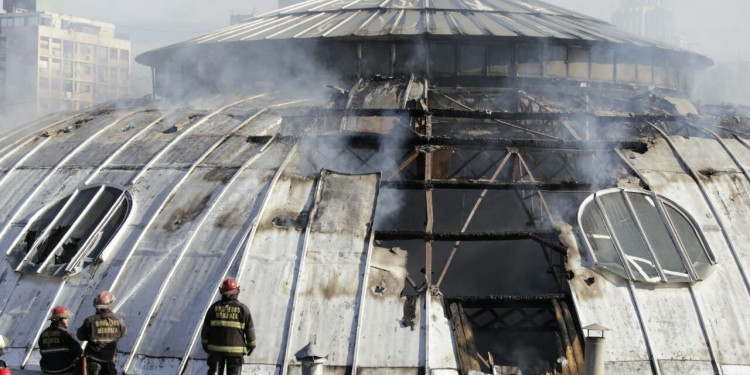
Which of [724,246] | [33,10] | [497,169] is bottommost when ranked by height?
[724,246]

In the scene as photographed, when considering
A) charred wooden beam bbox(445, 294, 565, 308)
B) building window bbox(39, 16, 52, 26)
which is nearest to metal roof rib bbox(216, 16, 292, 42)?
charred wooden beam bbox(445, 294, 565, 308)

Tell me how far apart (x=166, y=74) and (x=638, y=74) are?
566 inches

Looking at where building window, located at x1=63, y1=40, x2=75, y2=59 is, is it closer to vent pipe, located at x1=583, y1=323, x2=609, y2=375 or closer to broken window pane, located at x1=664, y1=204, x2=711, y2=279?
broken window pane, located at x1=664, y1=204, x2=711, y2=279

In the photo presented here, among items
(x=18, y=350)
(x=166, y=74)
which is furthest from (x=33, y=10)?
(x=18, y=350)

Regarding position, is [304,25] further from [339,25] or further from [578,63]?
[578,63]

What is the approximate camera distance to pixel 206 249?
1616 centimetres

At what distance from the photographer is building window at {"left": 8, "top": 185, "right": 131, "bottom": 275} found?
55.0 feet

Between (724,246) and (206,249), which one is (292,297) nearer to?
(206,249)

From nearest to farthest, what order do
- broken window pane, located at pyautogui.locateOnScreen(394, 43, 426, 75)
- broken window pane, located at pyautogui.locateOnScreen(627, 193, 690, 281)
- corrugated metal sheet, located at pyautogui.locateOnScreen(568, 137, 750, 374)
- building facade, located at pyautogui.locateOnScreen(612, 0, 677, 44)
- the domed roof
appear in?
corrugated metal sheet, located at pyautogui.locateOnScreen(568, 137, 750, 374) < broken window pane, located at pyautogui.locateOnScreen(627, 193, 690, 281) < broken window pane, located at pyautogui.locateOnScreen(394, 43, 426, 75) < the domed roof < building facade, located at pyautogui.locateOnScreen(612, 0, 677, 44)

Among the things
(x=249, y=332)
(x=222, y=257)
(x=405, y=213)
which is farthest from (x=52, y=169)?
(x=249, y=332)

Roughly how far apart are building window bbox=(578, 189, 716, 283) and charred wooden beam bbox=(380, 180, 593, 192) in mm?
569

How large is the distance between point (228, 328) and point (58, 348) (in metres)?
2.70

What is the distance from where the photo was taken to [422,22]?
24.1 meters

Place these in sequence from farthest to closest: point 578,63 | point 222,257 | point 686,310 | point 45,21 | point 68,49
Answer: point 68,49, point 45,21, point 578,63, point 222,257, point 686,310
